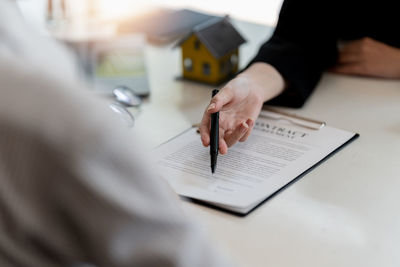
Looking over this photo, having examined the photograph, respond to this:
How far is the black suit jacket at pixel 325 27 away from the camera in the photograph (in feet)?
4.24

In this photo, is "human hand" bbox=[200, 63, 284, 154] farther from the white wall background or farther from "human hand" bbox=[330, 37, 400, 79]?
the white wall background

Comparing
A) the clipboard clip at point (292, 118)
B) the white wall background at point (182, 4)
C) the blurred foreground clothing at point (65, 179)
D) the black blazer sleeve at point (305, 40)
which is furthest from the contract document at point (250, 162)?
the white wall background at point (182, 4)

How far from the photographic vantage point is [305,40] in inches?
52.1

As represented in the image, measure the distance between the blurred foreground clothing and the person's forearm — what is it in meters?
0.72

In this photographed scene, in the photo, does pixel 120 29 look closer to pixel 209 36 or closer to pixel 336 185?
pixel 209 36

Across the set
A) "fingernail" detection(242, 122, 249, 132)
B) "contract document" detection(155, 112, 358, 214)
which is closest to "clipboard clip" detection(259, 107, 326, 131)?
"contract document" detection(155, 112, 358, 214)

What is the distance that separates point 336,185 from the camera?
87cm

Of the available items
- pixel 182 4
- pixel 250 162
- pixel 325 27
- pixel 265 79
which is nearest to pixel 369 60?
pixel 325 27

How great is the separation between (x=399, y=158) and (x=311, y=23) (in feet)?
1.61

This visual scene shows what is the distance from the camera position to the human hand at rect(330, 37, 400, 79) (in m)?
1.28

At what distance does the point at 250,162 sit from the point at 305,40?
0.51 metres

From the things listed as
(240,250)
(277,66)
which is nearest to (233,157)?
(240,250)

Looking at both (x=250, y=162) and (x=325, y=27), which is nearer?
(x=250, y=162)

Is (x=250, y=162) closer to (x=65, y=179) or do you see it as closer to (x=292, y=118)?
(x=292, y=118)
